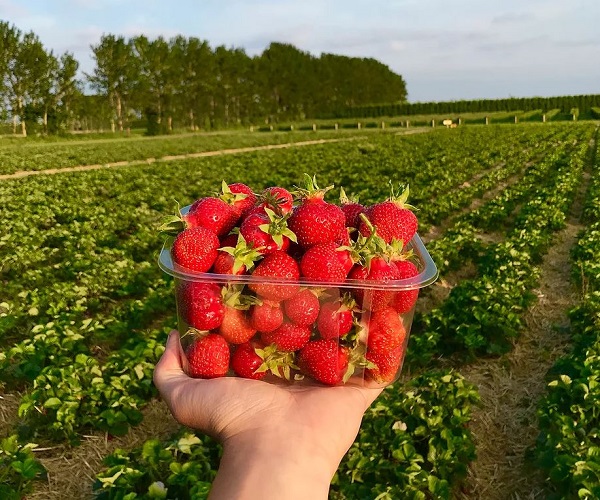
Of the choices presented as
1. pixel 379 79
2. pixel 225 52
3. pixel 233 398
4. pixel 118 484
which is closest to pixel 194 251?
pixel 233 398

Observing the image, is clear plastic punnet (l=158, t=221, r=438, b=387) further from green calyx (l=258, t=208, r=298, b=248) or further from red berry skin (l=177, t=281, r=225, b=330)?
green calyx (l=258, t=208, r=298, b=248)

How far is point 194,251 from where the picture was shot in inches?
77.7

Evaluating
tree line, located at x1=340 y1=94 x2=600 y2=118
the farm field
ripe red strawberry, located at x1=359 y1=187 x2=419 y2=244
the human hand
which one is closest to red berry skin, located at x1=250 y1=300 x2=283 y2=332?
the human hand

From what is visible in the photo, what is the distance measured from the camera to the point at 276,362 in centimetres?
197

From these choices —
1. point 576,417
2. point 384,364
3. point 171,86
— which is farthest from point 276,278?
point 171,86

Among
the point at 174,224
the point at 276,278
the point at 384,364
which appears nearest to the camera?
the point at 276,278

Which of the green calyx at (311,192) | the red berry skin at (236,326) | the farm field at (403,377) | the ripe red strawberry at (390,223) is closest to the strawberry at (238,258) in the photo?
the red berry skin at (236,326)

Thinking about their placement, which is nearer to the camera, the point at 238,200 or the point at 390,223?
the point at 390,223

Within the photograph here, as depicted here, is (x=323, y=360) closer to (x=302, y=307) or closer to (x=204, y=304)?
(x=302, y=307)

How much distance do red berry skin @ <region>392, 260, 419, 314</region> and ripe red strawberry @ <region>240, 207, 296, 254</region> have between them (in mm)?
417

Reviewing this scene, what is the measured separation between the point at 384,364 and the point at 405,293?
11.2 inches

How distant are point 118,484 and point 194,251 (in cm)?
192

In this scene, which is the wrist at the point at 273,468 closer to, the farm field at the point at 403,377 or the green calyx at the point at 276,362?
the green calyx at the point at 276,362

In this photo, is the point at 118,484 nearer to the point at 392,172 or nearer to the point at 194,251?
the point at 194,251
